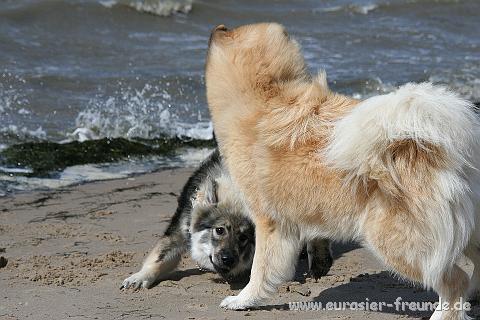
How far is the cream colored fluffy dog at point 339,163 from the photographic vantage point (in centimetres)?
404

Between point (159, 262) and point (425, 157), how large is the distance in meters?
2.08

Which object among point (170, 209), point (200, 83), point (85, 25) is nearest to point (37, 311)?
point (170, 209)

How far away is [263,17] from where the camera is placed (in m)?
15.6

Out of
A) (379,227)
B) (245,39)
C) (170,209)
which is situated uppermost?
(245,39)

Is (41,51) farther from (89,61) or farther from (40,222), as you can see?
(40,222)

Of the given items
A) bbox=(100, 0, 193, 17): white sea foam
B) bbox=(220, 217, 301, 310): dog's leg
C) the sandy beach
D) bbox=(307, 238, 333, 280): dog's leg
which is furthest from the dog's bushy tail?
bbox=(100, 0, 193, 17): white sea foam

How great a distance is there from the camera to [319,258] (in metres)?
5.51

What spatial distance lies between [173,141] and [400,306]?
14.7ft

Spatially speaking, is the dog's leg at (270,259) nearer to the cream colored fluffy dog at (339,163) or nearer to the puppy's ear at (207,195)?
the cream colored fluffy dog at (339,163)

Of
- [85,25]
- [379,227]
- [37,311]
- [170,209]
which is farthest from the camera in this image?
[85,25]

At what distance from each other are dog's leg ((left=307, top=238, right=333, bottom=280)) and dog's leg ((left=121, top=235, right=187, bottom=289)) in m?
0.85

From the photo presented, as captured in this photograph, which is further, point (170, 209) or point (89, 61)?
point (89, 61)

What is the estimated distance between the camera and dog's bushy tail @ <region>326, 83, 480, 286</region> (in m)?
4.02

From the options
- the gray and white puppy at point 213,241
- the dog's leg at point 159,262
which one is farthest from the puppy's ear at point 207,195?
the dog's leg at point 159,262
